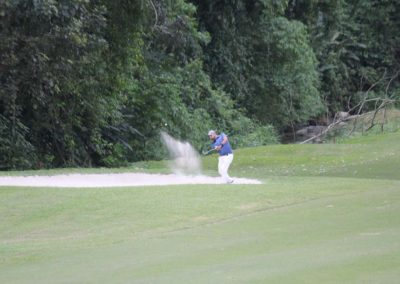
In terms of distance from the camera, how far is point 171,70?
44.9 meters

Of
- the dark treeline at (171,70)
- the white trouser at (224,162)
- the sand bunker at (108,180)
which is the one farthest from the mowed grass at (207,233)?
the dark treeline at (171,70)

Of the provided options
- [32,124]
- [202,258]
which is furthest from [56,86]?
[202,258]

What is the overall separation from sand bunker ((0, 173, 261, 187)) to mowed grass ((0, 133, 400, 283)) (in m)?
1.71

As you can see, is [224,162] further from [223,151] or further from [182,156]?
[182,156]

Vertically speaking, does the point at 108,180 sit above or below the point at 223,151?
below

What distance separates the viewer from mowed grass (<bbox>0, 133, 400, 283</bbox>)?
36.5 feet

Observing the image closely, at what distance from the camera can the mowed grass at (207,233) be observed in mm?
A: 11117

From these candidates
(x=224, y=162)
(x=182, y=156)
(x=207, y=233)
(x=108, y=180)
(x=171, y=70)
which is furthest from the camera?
(x=171, y=70)

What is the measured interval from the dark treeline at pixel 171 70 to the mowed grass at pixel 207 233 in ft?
27.1

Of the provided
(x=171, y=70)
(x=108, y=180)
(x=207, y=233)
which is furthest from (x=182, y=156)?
(x=207, y=233)

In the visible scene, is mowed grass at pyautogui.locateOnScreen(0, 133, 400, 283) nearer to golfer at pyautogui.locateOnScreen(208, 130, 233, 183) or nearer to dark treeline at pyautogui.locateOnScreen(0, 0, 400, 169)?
golfer at pyautogui.locateOnScreen(208, 130, 233, 183)

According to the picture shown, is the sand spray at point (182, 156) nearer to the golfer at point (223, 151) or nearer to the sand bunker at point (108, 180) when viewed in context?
the sand bunker at point (108, 180)

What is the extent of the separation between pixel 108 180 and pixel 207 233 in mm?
10618

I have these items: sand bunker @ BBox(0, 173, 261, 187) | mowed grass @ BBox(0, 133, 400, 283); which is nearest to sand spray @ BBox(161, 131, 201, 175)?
sand bunker @ BBox(0, 173, 261, 187)
